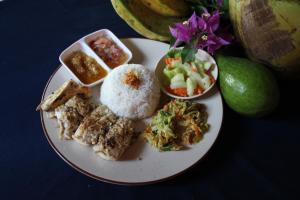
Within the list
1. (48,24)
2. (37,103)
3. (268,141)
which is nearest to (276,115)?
(268,141)

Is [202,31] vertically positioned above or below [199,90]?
above

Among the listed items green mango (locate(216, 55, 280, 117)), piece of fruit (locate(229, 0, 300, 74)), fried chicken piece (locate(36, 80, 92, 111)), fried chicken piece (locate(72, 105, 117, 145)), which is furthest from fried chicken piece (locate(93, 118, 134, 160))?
piece of fruit (locate(229, 0, 300, 74))

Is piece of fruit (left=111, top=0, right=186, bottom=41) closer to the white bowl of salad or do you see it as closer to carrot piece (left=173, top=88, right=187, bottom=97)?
the white bowl of salad

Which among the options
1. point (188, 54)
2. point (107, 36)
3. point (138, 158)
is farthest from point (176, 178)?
point (107, 36)

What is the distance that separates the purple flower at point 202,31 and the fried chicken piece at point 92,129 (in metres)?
0.38

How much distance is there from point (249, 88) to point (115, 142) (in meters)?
0.44

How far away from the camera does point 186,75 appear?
4.06 ft

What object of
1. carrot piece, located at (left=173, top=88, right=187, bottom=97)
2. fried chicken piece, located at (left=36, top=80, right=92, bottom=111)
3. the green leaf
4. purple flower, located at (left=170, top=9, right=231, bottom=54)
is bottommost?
carrot piece, located at (left=173, top=88, right=187, bottom=97)

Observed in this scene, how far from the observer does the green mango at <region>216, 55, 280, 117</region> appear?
1.08m

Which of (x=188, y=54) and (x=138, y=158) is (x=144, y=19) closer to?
(x=188, y=54)

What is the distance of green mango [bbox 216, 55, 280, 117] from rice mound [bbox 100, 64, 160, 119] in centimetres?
24

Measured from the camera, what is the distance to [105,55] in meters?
1.36

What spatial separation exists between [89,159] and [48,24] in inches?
29.3

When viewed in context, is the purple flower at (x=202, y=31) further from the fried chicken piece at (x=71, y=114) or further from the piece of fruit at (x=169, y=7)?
the fried chicken piece at (x=71, y=114)
